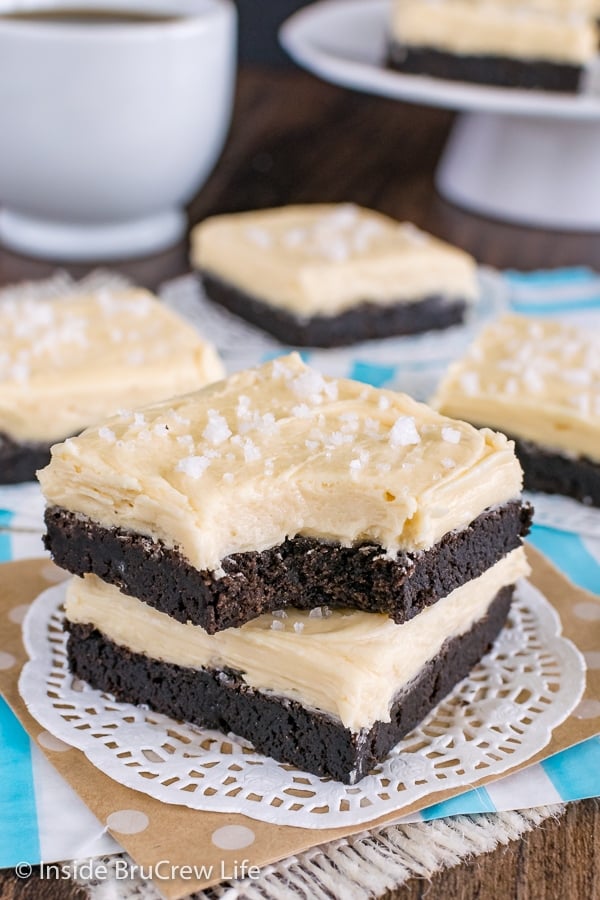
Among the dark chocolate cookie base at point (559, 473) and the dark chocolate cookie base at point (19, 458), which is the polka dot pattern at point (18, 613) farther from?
the dark chocolate cookie base at point (559, 473)

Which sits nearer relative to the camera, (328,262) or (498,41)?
(328,262)

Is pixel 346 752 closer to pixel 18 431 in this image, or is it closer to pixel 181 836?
pixel 181 836

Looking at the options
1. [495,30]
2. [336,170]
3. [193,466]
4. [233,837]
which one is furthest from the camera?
[336,170]

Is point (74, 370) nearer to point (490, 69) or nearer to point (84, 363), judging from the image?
point (84, 363)

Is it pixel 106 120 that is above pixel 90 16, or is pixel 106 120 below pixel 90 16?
below

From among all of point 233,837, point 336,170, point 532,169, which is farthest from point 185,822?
point 336,170

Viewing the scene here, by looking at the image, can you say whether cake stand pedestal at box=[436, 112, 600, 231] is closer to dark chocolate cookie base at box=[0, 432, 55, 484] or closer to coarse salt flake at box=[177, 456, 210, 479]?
dark chocolate cookie base at box=[0, 432, 55, 484]

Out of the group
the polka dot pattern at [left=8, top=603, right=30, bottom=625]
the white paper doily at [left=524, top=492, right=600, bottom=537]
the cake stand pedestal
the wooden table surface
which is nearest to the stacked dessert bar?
the polka dot pattern at [left=8, top=603, right=30, bottom=625]
